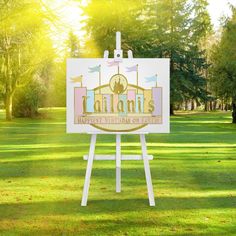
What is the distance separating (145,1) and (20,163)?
60.0 meters

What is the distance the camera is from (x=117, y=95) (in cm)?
940

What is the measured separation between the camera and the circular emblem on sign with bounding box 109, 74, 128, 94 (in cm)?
937

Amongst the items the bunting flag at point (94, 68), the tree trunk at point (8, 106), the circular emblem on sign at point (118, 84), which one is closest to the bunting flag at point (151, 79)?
the circular emblem on sign at point (118, 84)

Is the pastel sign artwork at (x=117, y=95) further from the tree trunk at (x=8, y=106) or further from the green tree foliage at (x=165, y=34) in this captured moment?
the green tree foliage at (x=165, y=34)

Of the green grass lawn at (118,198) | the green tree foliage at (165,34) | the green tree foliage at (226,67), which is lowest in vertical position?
the green grass lawn at (118,198)

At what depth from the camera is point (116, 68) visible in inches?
369

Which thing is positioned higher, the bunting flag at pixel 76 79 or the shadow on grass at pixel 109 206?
the bunting flag at pixel 76 79

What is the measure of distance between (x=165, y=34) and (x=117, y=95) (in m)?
67.7

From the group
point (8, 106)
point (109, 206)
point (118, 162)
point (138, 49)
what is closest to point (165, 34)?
point (138, 49)

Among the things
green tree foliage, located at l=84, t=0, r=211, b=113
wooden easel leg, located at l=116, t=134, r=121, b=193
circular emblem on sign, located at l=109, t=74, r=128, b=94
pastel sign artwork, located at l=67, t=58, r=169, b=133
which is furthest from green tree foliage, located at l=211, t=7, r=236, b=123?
circular emblem on sign, located at l=109, t=74, r=128, b=94

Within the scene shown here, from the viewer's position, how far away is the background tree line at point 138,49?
1836 inches

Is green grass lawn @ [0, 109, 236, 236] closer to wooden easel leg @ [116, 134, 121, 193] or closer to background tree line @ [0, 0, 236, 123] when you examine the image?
wooden easel leg @ [116, 134, 121, 193]

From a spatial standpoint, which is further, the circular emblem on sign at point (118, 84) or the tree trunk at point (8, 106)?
the tree trunk at point (8, 106)

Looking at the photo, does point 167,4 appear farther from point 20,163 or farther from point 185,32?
point 20,163
